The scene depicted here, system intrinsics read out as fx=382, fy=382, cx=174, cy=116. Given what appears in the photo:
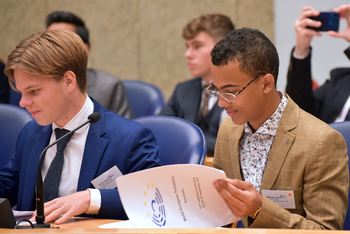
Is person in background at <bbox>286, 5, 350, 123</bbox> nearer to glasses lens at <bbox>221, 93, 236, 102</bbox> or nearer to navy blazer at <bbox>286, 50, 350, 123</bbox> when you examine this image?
navy blazer at <bbox>286, 50, 350, 123</bbox>

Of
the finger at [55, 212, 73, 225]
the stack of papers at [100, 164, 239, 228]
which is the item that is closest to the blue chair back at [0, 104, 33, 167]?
the finger at [55, 212, 73, 225]

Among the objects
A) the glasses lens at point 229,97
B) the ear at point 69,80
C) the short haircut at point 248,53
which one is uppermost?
the short haircut at point 248,53

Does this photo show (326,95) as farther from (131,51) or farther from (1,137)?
(131,51)

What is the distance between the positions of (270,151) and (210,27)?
1.81 m

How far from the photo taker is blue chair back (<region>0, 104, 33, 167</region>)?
193 cm

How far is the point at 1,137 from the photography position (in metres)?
1.95

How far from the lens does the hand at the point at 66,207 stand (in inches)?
49.4

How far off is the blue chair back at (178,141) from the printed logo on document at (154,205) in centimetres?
49

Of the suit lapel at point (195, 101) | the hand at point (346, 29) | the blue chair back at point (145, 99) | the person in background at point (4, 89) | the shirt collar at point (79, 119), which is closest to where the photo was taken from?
the shirt collar at point (79, 119)

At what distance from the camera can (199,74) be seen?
2.96 metres

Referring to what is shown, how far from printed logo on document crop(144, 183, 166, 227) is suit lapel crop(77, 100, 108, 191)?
411mm

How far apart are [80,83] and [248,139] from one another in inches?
28.6

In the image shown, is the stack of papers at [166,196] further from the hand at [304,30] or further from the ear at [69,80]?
the hand at [304,30]

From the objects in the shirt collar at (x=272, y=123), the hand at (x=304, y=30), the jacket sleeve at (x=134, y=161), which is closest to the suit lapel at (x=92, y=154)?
the jacket sleeve at (x=134, y=161)
